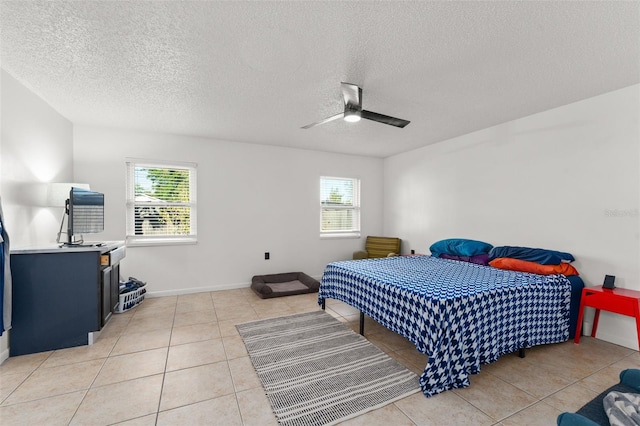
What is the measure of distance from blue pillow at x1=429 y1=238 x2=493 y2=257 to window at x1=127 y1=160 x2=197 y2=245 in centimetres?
391

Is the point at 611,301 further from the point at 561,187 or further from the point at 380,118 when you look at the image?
the point at 380,118

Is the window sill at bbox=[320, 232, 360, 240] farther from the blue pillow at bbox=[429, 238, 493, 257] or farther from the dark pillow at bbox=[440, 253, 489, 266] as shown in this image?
the dark pillow at bbox=[440, 253, 489, 266]

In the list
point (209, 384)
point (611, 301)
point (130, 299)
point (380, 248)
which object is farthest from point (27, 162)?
point (611, 301)

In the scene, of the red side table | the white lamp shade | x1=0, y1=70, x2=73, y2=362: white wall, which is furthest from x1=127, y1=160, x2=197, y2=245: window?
the red side table

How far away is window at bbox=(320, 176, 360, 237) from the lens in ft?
18.4

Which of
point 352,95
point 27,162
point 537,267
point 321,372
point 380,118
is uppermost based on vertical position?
point 352,95

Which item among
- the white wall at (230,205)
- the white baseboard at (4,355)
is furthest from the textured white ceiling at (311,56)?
the white baseboard at (4,355)

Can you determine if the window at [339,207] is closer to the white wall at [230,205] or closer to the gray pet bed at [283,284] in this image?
the white wall at [230,205]

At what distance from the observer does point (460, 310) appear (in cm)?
201

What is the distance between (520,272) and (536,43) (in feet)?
7.33

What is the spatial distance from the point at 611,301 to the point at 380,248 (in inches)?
134

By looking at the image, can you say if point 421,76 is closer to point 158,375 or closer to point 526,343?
point 526,343

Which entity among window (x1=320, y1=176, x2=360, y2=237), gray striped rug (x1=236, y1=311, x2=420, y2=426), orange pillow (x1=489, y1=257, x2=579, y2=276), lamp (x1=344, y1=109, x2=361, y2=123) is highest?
lamp (x1=344, y1=109, x2=361, y2=123)

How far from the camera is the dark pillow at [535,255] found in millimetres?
2965
